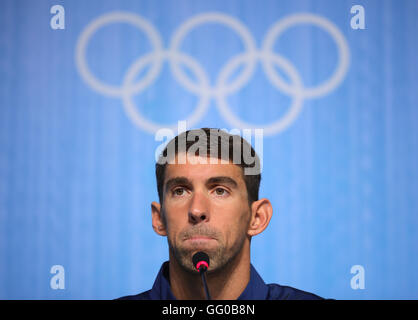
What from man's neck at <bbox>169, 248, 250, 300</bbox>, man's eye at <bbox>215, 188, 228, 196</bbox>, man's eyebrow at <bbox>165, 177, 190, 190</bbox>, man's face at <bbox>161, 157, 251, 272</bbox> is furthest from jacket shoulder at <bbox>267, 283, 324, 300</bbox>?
man's eyebrow at <bbox>165, 177, 190, 190</bbox>

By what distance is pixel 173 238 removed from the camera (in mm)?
1836

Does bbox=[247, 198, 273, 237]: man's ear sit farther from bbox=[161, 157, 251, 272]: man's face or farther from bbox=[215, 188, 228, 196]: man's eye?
bbox=[215, 188, 228, 196]: man's eye

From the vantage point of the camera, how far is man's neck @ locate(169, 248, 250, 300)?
74.0 inches

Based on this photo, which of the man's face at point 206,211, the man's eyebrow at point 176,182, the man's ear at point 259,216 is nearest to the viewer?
the man's face at point 206,211

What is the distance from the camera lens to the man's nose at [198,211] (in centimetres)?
179

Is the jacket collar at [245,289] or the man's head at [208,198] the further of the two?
the jacket collar at [245,289]

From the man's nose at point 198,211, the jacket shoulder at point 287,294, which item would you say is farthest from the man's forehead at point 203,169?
the jacket shoulder at point 287,294

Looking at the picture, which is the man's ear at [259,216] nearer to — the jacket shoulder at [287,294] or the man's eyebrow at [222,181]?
the man's eyebrow at [222,181]

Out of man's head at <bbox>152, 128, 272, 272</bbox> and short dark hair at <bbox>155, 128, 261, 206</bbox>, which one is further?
short dark hair at <bbox>155, 128, 261, 206</bbox>

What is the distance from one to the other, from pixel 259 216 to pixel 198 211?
37 cm
